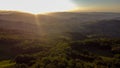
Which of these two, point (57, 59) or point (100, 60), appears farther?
point (100, 60)

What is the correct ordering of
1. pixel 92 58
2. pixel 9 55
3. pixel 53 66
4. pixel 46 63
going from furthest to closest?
pixel 9 55
pixel 92 58
pixel 46 63
pixel 53 66

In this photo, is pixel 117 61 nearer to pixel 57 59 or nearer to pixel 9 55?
pixel 57 59

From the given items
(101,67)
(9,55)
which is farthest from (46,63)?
(9,55)

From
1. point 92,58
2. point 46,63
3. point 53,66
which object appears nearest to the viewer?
point 53,66

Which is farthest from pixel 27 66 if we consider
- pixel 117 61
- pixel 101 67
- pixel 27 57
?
pixel 117 61

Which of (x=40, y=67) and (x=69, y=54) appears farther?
(x=69, y=54)

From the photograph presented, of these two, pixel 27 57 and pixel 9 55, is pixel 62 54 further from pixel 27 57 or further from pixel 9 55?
pixel 9 55

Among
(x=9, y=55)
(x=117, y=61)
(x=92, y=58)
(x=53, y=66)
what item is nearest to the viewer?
(x=53, y=66)

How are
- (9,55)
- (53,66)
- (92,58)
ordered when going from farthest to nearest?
(9,55)
(92,58)
(53,66)
